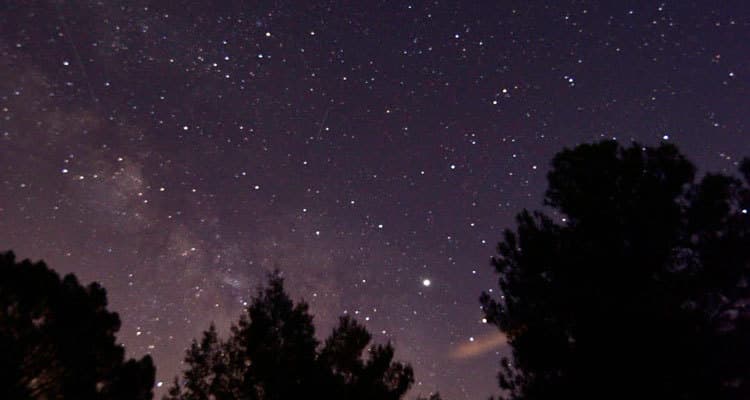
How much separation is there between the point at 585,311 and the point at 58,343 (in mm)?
10875

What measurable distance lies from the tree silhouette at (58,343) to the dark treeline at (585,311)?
1.0 inches

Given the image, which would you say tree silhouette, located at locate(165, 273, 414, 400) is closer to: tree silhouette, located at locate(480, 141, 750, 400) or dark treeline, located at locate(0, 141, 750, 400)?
dark treeline, located at locate(0, 141, 750, 400)

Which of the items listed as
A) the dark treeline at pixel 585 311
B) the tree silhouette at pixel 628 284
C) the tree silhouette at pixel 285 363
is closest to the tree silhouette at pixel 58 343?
the dark treeline at pixel 585 311

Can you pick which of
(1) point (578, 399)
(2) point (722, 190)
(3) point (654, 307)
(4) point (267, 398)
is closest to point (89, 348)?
(4) point (267, 398)

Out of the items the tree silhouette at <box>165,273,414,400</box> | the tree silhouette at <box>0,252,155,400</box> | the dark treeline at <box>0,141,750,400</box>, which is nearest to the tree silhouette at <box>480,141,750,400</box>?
the dark treeline at <box>0,141,750,400</box>

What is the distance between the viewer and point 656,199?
13078 millimetres

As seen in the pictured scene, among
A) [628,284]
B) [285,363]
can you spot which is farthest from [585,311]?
[285,363]

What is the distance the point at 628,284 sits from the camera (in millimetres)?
12227

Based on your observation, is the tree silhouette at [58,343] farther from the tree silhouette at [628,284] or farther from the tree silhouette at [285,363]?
the tree silhouette at [628,284]

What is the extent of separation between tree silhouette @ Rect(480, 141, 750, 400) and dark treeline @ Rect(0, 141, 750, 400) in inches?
1.1

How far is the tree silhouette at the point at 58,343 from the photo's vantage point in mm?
9820

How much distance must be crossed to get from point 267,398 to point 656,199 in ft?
37.3

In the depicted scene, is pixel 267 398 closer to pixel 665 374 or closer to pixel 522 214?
pixel 522 214

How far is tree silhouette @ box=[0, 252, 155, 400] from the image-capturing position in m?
9.82
